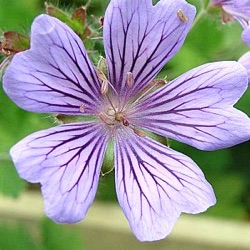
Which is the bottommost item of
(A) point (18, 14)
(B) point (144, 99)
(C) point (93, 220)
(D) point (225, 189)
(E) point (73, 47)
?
(C) point (93, 220)

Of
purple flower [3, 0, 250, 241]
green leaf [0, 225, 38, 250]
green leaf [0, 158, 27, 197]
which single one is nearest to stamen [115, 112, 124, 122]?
purple flower [3, 0, 250, 241]

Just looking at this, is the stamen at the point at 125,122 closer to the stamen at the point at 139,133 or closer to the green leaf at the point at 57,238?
the stamen at the point at 139,133

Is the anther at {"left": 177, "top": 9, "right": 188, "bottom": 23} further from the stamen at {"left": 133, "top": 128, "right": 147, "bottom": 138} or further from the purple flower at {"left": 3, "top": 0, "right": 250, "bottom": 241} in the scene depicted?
the stamen at {"left": 133, "top": 128, "right": 147, "bottom": 138}

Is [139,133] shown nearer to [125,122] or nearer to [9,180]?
[125,122]

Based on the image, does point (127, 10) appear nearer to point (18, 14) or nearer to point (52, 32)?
point (52, 32)

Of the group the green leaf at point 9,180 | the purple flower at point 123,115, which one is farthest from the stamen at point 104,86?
the green leaf at point 9,180

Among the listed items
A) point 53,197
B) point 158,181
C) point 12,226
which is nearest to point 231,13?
point 158,181

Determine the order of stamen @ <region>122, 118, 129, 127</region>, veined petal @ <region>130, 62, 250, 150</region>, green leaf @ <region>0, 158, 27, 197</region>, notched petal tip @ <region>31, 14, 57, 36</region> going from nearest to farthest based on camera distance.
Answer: notched petal tip @ <region>31, 14, 57, 36</region> < veined petal @ <region>130, 62, 250, 150</region> < stamen @ <region>122, 118, 129, 127</region> < green leaf @ <region>0, 158, 27, 197</region>
